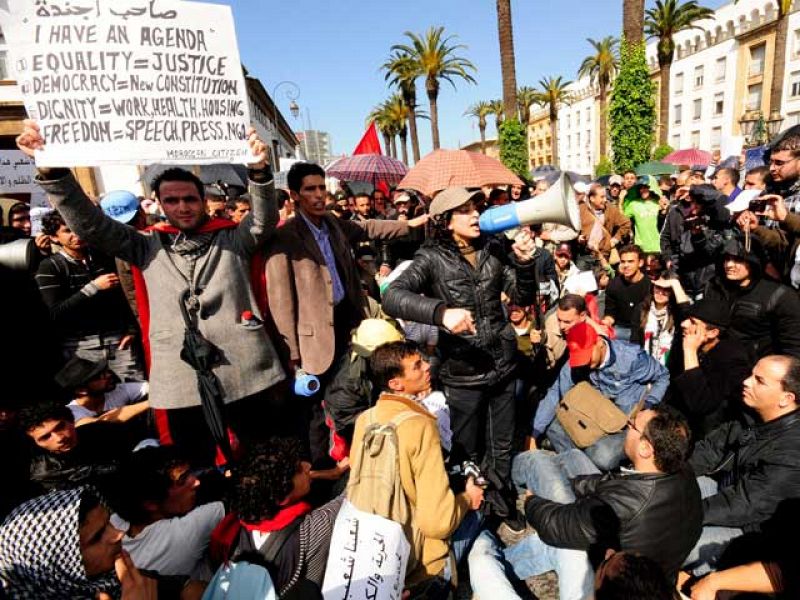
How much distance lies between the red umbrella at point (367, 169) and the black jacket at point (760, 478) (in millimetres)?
5804

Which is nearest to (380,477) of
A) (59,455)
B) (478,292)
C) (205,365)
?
(205,365)

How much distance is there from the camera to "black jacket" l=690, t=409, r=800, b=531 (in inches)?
90.6

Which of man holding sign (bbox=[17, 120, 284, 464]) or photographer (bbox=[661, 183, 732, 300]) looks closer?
man holding sign (bbox=[17, 120, 284, 464])

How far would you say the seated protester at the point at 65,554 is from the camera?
1337mm

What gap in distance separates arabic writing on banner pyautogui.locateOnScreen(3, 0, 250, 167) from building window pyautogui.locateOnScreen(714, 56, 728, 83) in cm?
4933

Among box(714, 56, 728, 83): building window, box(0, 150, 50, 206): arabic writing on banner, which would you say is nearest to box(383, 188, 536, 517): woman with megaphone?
box(0, 150, 50, 206): arabic writing on banner

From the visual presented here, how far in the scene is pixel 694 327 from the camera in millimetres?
3418

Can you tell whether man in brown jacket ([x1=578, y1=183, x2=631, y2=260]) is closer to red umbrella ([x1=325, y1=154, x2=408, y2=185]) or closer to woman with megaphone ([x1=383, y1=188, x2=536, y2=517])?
red umbrella ([x1=325, y1=154, x2=408, y2=185])

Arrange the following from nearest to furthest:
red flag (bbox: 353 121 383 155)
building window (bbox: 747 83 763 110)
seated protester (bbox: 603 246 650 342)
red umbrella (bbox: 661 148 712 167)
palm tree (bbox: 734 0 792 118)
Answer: seated protester (bbox: 603 246 650 342) < red flag (bbox: 353 121 383 155) < red umbrella (bbox: 661 148 712 167) < palm tree (bbox: 734 0 792 118) < building window (bbox: 747 83 763 110)

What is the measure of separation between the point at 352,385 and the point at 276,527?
124 centimetres

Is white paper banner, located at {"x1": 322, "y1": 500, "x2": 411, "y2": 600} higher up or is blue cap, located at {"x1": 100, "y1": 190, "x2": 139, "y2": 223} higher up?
blue cap, located at {"x1": 100, "y1": 190, "x2": 139, "y2": 223}

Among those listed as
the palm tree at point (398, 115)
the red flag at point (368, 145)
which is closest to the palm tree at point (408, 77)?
the palm tree at point (398, 115)

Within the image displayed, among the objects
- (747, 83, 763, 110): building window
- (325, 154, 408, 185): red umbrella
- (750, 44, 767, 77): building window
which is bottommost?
(325, 154, 408, 185): red umbrella

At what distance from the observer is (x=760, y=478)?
2363 mm
